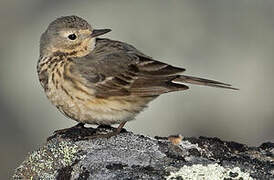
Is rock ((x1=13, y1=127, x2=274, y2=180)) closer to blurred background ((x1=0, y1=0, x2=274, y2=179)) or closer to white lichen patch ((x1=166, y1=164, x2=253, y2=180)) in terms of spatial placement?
white lichen patch ((x1=166, y1=164, x2=253, y2=180))

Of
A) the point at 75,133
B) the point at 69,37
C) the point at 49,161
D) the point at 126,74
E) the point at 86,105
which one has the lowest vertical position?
the point at 49,161

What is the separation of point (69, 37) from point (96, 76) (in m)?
0.73

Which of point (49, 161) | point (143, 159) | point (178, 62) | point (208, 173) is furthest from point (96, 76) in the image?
point (178, 62)

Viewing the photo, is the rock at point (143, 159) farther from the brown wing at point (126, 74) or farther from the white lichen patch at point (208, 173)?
the brown wing at point (126, 74)

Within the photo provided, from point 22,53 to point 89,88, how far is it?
18.8ft

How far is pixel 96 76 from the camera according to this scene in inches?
384

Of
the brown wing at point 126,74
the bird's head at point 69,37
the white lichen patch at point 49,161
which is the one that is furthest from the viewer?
the bird's head at point 69,37

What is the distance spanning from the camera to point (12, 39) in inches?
620

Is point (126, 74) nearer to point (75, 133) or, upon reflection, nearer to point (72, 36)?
point (72, 36)

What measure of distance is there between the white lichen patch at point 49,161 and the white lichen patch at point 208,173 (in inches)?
38.6

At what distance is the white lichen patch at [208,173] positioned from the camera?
24.1ft

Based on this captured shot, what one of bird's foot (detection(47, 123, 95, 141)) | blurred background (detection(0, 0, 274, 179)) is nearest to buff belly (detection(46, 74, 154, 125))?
bird's foot (detection(47, 123, 95, 141))

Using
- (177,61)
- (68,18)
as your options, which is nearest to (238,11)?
(177,61)

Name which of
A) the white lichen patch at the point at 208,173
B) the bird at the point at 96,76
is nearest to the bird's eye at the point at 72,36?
the bird at the point at 96,76
